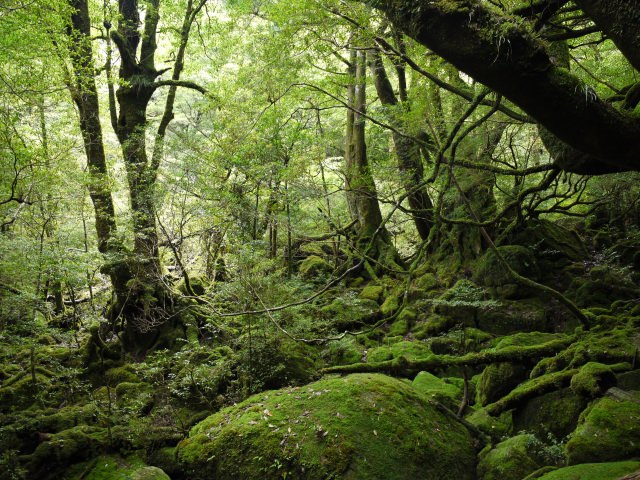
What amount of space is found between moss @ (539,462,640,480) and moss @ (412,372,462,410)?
7.44 feet

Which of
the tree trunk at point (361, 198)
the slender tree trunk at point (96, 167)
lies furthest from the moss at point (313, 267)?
the slender tree trunk at point (96, 167)

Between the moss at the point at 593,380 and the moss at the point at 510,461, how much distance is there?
760 mm

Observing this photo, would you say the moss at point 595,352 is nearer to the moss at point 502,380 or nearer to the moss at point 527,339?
the moss at point 502,380

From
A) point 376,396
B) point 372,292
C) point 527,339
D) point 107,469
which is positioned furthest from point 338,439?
point 372,292

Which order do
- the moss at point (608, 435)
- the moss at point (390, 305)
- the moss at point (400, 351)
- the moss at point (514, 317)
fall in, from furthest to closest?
the moss at point (390, 305)
the moss at point (514, 317)
the moss at point (400, 351)
the moss at point (608, 435)

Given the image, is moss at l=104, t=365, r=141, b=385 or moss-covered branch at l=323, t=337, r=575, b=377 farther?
moss at l=104, t=365, r=141, b=385

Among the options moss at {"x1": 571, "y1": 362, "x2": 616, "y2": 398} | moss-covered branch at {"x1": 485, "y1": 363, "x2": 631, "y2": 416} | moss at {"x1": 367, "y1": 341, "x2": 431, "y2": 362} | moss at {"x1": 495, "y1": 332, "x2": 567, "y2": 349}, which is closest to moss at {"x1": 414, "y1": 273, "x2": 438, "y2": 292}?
moss at {"x1": 367, "y1": 341, "x2": 431, "y2": 362}

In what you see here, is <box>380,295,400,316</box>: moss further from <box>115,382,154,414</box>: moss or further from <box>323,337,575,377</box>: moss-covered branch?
<box>115,382,154,414</box>: moss

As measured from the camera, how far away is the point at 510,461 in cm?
406

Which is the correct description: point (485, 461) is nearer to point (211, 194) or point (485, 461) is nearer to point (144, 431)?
point (144, 431)

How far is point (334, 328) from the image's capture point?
368 inches

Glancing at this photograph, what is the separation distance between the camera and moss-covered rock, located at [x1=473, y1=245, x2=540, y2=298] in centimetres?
850

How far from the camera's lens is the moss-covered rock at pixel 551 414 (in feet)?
14.4

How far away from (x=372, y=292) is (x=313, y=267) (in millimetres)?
2918
